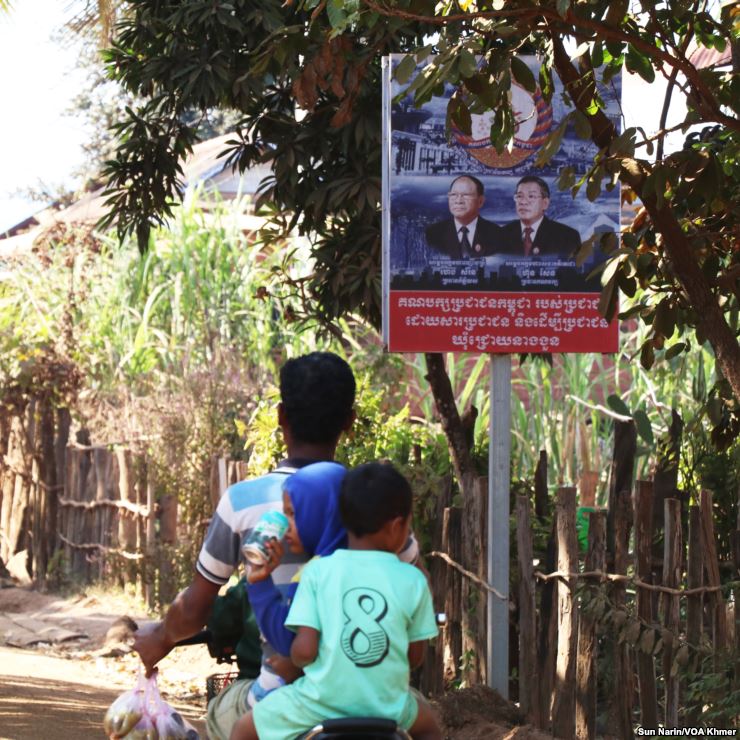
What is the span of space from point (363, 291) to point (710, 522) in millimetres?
3489

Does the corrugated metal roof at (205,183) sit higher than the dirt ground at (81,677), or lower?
higher

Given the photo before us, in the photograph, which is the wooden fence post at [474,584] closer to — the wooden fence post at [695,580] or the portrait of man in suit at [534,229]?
the portrait of man in suit at [534,229]

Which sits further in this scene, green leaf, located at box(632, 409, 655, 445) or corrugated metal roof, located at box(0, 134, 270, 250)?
corrugated metal roof, located at box(0, 134, 270, 250)

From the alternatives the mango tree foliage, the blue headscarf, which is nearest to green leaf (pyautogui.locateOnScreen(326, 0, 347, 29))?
the mango tree foliage

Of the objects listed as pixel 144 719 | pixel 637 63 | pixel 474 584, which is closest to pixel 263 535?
pixel 144 719

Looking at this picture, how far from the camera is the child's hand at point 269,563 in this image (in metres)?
2.96

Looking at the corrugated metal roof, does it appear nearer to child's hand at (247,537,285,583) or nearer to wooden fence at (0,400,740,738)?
wooden fence at (0,400,740,738)

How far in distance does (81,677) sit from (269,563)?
6.86 meters

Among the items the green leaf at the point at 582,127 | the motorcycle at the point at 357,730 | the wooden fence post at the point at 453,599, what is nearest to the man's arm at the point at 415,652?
the motorcycle at the point at 357,730

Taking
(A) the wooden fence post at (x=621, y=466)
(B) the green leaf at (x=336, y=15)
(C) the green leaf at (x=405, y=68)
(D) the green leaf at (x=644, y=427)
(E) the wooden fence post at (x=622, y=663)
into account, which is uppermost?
(B) the green leaf at (x=336, y=15)

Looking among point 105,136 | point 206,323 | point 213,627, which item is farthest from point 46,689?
point 105,136

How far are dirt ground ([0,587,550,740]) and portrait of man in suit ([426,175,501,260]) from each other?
7.26ft

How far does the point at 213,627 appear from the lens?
3289 millimetres

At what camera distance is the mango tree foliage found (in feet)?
13.4
